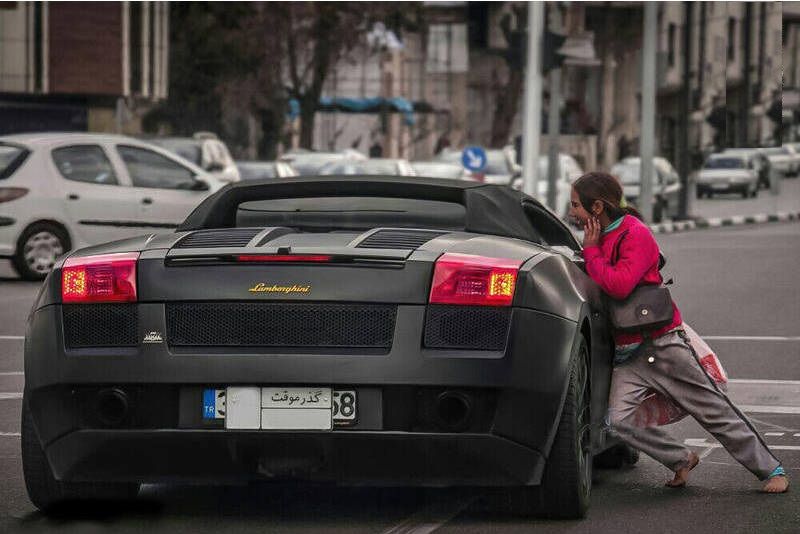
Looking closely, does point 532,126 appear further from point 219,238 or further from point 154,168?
point 219,238

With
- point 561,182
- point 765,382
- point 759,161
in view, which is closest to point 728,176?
point 759,161

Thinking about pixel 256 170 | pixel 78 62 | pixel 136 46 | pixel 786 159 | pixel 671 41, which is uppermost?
pixel 671 41

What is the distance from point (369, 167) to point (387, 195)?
32475mm

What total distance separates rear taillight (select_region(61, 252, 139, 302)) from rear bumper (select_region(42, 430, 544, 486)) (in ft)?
1.42

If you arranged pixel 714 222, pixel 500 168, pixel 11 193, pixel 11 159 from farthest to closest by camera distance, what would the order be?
1. pixel 714 222
2. pixel 500 168
3. pixel 11 159
4. pixel 11 193

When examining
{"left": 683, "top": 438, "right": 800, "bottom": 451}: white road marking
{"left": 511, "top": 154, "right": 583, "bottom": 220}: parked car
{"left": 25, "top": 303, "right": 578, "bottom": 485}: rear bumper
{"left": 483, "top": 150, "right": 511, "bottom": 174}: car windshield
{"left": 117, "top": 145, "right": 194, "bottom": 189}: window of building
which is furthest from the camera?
{"left": 483, "top": 150, "right": 511, "bottom": 174}: car windshield

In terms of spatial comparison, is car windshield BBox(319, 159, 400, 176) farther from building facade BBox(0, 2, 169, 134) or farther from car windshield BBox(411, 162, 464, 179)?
building facade BBox(0, 2, 169, 134)

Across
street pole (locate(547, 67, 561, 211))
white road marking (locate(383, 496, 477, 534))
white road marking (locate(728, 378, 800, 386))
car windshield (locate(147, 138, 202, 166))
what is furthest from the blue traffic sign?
white road marking (locate(383, 496, 477, 534))

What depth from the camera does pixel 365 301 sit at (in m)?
6.25

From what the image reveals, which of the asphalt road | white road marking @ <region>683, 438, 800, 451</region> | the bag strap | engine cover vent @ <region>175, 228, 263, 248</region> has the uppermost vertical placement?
engine cover vent @ <region>175, 228, 263, 248</region>

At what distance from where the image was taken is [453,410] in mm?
6242

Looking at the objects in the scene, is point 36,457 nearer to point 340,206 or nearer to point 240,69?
point 340,206

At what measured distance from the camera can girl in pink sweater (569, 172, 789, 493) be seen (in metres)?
7.46

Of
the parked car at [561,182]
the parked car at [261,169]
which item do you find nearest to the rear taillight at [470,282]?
the parked car at [261,169]
